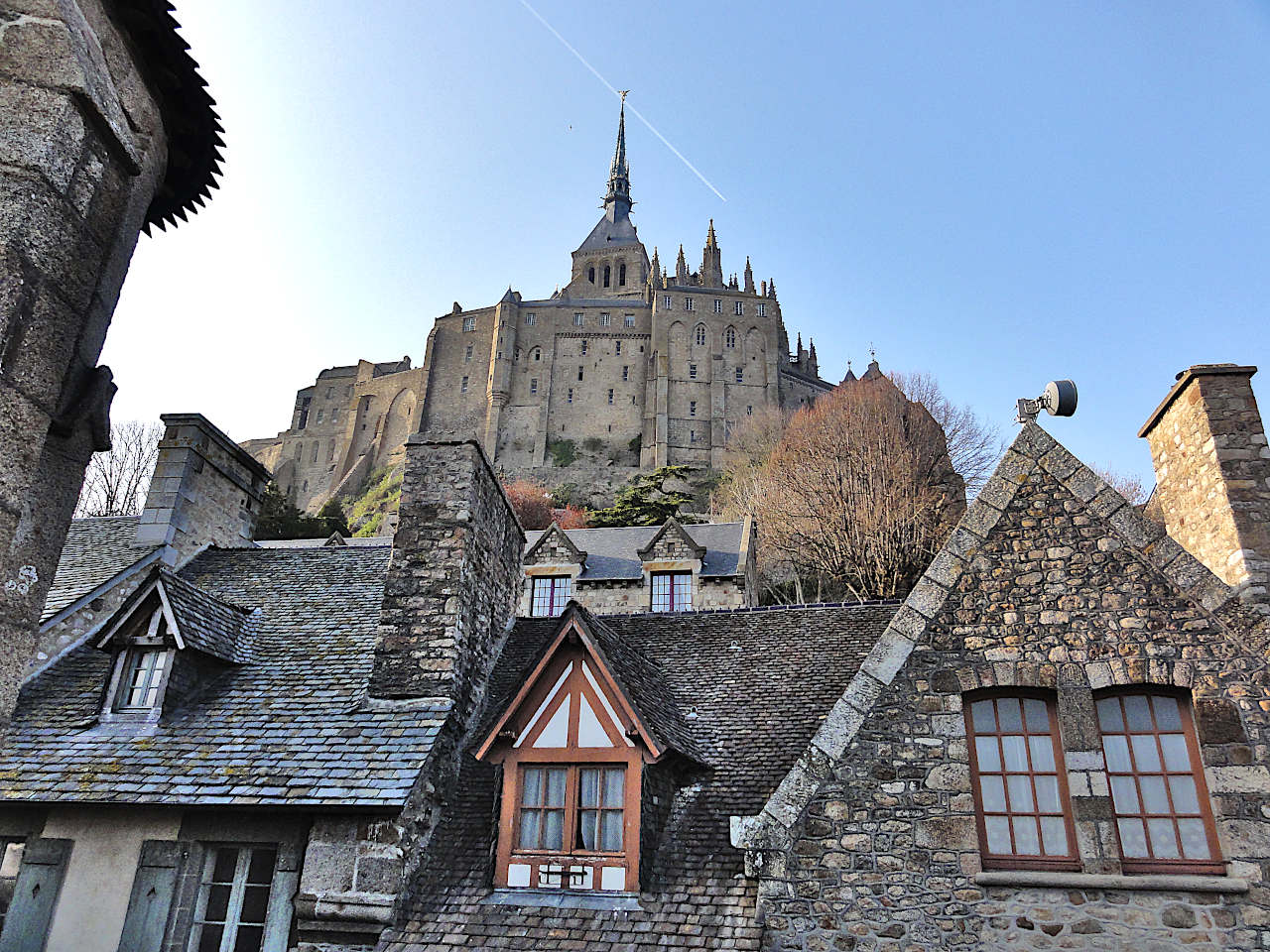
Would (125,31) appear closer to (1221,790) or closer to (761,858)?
(761,858)

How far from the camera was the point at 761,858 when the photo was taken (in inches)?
259

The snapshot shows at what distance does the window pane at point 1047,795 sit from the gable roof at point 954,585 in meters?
1.26

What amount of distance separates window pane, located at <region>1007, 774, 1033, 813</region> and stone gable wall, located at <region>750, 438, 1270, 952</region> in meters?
0.31

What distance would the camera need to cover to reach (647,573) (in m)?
23.8

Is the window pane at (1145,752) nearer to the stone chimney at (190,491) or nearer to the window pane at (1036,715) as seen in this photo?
the window pane at (1036,715)

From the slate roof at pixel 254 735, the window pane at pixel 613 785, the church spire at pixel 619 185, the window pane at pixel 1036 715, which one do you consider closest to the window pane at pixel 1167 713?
the window pane at pixel 1036 715

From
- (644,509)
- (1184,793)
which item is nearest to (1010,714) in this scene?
(1184,793)

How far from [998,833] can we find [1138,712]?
54.6 inches

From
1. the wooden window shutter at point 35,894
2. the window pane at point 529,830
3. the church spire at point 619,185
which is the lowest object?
the wooden window shutter at point 35,894

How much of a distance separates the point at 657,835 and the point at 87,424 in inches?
215

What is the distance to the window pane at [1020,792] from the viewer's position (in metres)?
6.61

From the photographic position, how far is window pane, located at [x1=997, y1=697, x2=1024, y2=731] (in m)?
6.87

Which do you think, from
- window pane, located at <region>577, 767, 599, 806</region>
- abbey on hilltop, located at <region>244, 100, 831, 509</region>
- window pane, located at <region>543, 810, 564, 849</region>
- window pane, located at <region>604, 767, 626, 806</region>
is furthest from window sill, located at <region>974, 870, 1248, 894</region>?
abbey on hilltop, located at <region>244, 100, 831, 509</region>

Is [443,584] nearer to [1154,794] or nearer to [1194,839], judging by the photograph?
[1154,794]
